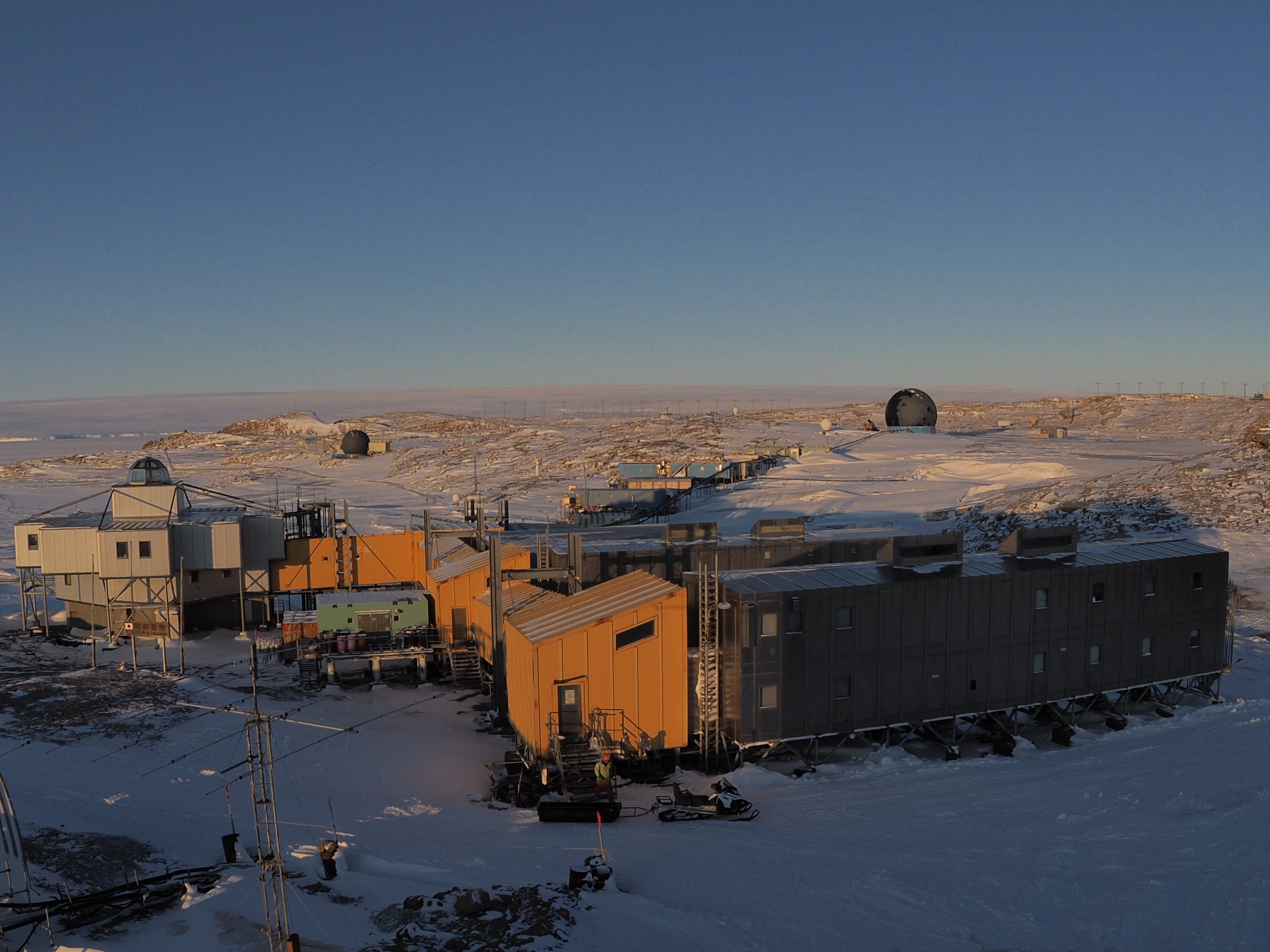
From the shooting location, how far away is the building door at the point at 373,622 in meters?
37.4

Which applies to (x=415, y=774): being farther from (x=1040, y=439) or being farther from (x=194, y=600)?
(x=1040, y=439)

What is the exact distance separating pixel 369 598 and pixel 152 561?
10349 mm

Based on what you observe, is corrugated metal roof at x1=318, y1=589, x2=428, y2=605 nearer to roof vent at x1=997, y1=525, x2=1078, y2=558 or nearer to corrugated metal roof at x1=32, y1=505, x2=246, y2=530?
corrugated metal roof at x1=32, y1=505, x2=246, y2=530

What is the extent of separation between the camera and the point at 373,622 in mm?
37562

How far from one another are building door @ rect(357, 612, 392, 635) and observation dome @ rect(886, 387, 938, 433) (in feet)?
272

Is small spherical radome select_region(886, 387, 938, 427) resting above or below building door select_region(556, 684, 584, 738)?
above

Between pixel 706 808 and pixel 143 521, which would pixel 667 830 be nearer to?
pixel 706 808

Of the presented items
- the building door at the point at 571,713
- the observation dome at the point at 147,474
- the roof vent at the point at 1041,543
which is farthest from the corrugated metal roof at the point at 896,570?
the observation dome at the point at 147,474

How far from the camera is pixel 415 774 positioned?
23.6m

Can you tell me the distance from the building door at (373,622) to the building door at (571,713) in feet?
54.3

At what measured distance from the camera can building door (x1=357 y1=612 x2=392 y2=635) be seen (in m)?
37.4

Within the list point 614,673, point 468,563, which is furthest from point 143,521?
point 614,673

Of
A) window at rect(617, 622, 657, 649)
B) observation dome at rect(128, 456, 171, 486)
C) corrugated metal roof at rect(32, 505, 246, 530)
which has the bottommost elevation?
window at rect(617, 622, 657, 649)

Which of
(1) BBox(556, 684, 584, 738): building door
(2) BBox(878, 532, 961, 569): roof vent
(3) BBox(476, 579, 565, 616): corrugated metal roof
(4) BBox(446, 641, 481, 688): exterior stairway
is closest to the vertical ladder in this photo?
(1) BBox(556, 684, 584, 738): building door
